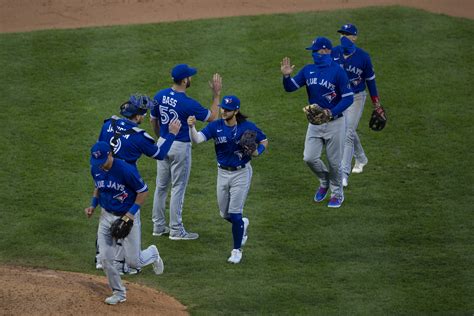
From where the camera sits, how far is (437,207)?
44.8 ft

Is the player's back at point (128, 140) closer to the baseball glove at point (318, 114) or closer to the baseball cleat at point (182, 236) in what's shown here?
the baseball cleat at point (182, 236)

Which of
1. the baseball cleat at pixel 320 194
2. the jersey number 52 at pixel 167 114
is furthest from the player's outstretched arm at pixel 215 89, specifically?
the baseball cleat at pixel 320 194

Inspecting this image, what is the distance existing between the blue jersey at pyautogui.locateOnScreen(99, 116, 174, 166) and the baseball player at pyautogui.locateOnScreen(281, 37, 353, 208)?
2428mm

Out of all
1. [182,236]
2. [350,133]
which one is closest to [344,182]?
[350,133]

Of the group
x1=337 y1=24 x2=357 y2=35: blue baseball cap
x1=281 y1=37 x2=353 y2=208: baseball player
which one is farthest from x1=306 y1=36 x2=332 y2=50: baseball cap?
x1=337 y1=24 x2=357 y2=35: blue baseball cap

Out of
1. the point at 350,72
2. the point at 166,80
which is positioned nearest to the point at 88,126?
the point at 166,80

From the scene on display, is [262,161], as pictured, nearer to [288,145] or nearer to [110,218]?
[288,145]

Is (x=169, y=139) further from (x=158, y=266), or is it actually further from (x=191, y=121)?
(x=158, y=266)

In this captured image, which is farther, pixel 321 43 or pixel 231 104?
pixel 321 43

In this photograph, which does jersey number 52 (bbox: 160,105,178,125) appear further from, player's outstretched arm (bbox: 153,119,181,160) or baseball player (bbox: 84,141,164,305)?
baseball player (bbox: 84,141,164,305)

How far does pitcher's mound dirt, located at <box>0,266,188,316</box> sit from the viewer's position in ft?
33.4

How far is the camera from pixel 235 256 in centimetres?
1205

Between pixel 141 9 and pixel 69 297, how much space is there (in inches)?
380

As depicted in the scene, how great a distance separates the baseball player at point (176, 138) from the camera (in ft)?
40.8
